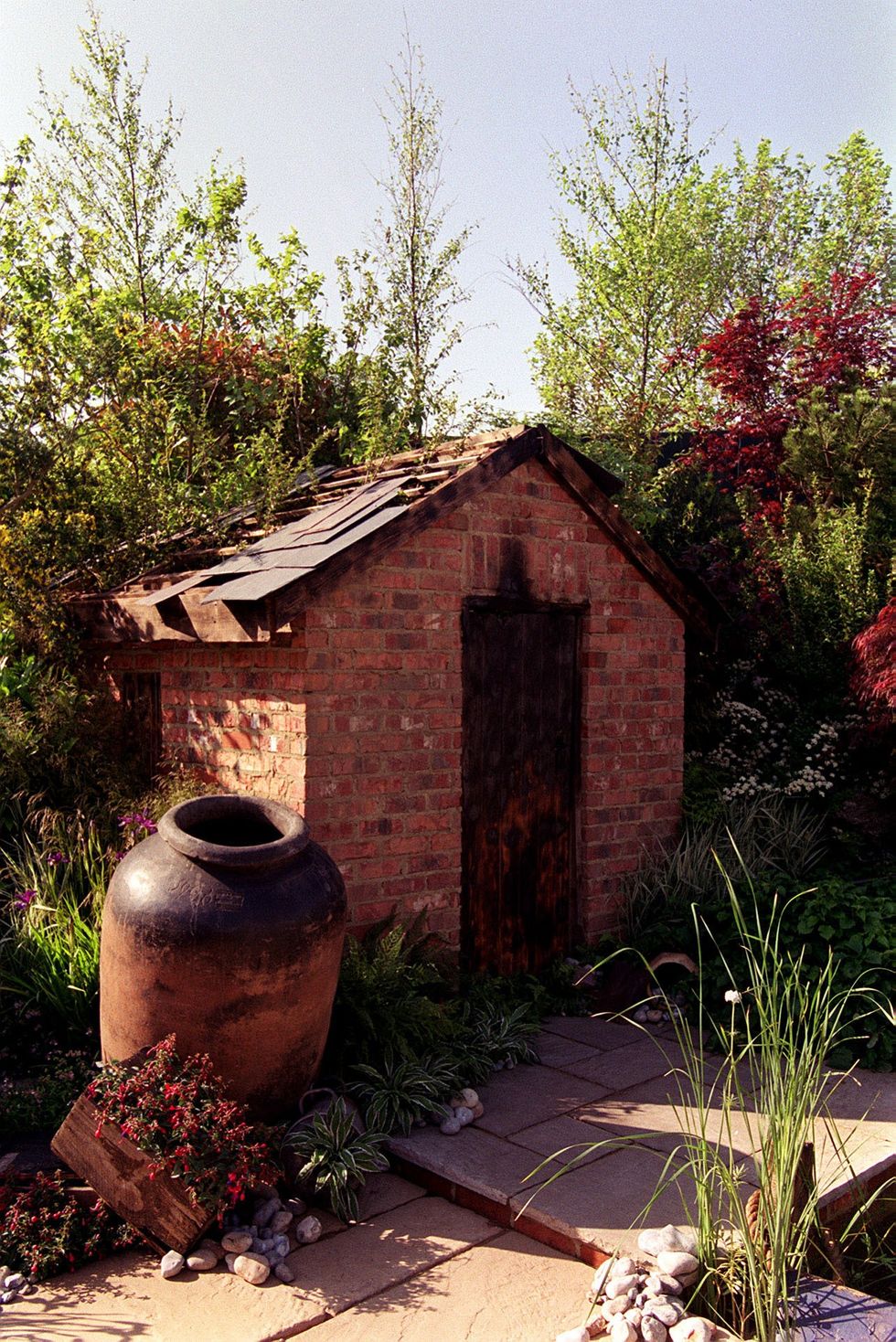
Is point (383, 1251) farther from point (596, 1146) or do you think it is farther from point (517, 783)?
point (517, 783)

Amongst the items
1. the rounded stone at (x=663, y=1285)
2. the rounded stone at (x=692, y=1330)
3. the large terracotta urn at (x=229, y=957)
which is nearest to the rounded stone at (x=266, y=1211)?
the large terracotta urn at (x=229, y=957)

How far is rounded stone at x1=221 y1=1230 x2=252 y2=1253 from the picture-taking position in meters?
3.71

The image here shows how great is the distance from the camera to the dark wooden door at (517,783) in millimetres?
6145

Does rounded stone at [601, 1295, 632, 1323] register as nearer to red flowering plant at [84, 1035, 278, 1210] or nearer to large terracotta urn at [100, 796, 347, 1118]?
red flowering plant at [84, 1035, 278, 1210]

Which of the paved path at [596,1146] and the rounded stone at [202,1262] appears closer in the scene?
the rounded stone at [202,1262]

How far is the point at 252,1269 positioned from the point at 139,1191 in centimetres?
48

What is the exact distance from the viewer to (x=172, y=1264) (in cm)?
360

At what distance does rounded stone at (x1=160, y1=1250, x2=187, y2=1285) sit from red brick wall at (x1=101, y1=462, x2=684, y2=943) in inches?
80.4

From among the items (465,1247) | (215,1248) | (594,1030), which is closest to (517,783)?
(594,1030)

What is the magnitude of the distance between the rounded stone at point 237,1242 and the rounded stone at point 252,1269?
7 centimetres

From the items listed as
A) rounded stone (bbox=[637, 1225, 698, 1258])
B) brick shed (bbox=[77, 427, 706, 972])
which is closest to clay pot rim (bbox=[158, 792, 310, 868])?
brick shed (bbox=[77, 427, 706, 972])

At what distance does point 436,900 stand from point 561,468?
2.64 m

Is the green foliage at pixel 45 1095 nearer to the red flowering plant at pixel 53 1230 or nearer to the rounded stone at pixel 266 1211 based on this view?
the red flowering plant at pixel 53 1230

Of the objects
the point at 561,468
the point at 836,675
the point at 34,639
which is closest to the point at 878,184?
the point at 836,675
